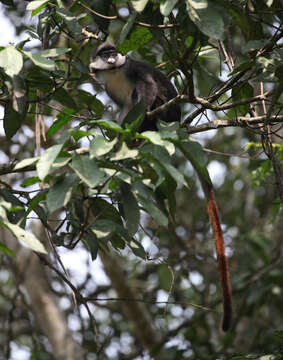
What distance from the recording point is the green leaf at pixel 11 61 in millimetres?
1807

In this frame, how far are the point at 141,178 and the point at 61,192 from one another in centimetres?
27

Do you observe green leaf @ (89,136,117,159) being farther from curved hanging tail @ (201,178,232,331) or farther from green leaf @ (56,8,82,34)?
curved hanging tail @ (201,178,232,331)

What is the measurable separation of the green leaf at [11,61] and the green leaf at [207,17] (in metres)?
0.61

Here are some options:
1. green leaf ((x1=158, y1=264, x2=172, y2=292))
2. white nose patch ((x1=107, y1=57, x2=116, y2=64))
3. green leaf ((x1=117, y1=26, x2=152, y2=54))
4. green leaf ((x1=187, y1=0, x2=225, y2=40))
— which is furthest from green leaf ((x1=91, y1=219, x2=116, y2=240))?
green leaf ((x1=158, y1=264, x2=172, y2=292))

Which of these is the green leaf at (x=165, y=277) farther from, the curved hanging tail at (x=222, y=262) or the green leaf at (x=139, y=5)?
the green leaf at (x=139, y=5)

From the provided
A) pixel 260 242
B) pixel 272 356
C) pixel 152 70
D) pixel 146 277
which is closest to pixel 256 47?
pixel 272 356

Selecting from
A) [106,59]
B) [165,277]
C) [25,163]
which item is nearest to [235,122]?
[25,163]

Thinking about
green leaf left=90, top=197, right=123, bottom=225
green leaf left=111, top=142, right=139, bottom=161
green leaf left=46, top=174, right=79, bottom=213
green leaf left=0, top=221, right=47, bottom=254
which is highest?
green leaf left=90, top=197, right=123, bottom=225

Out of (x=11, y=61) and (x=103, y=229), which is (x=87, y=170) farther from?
(x=11, y=61)

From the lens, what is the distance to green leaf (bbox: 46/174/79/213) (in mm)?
1548

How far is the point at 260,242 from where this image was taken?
185 inches

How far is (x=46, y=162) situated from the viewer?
1.53 m

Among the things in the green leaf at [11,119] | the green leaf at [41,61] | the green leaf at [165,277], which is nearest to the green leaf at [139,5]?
the green leaf at [41,61]

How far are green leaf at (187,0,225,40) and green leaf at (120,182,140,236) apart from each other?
22.5 inches
